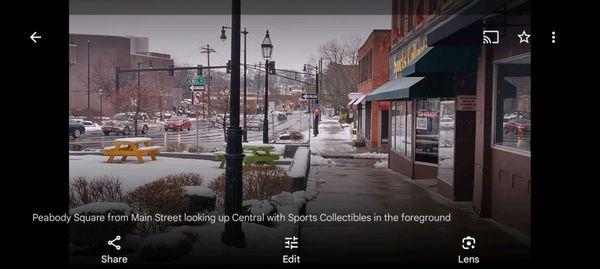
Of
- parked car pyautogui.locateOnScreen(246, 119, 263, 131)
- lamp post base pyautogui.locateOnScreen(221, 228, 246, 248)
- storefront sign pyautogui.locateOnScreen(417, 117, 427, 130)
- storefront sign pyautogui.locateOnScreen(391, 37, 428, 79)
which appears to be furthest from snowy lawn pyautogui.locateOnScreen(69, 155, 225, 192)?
parked car pyautogui.locateOnScreen(246, 119, 263, 131)

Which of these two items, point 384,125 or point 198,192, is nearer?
point 198,192

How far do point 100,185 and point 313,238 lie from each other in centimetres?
362

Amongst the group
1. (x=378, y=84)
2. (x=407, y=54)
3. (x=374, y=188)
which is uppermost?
(x=378, y=84)

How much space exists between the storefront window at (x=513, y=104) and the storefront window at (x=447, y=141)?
2.77 metres

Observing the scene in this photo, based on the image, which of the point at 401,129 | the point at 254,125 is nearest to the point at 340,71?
the point at 254,125

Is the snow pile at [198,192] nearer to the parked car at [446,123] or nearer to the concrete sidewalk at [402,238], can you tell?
the concrete sidewalk at [402,238]

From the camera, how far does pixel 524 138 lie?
8.01 meters

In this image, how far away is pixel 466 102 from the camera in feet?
36.9

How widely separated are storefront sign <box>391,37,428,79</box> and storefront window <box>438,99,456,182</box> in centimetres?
186

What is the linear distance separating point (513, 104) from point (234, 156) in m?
4.58

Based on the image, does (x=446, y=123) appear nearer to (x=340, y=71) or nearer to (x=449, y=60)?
(x=449, y=60)
